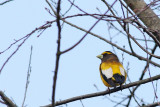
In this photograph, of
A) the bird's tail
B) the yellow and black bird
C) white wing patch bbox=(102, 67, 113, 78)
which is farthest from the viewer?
white wing patch bbox=(102, 67, 113, 78)

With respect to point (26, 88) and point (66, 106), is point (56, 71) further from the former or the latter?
point (66, 106)

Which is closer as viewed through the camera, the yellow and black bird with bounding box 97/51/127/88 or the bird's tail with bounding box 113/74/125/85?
the bird's tail with bounding box 113/74/125/85

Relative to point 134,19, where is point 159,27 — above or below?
above

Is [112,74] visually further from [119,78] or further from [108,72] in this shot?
[119,78]

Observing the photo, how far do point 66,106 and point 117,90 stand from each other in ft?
3.77

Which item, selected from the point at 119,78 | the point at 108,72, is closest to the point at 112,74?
the point at 108,72

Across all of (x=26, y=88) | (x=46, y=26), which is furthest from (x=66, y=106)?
(x=46, y=26)

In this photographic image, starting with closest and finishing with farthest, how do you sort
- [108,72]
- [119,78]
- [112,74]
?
[119,78] < [112,74] < [108,72]

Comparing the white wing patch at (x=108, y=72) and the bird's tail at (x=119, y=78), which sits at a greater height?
the white wing patch at (x=108, y=72)

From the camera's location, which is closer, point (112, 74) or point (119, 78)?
point (119, 78)

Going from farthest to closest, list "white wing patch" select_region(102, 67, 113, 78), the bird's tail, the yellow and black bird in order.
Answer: "white wing patch" select_region(102, 67, 113, 78), the yellow and black bird, the bird's tail

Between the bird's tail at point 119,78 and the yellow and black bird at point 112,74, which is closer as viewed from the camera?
the bird's tail at point 119,78

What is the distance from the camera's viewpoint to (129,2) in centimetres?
439

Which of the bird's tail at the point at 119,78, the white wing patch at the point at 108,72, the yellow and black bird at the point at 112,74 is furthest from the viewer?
the white wing patch at the point at 108,72
